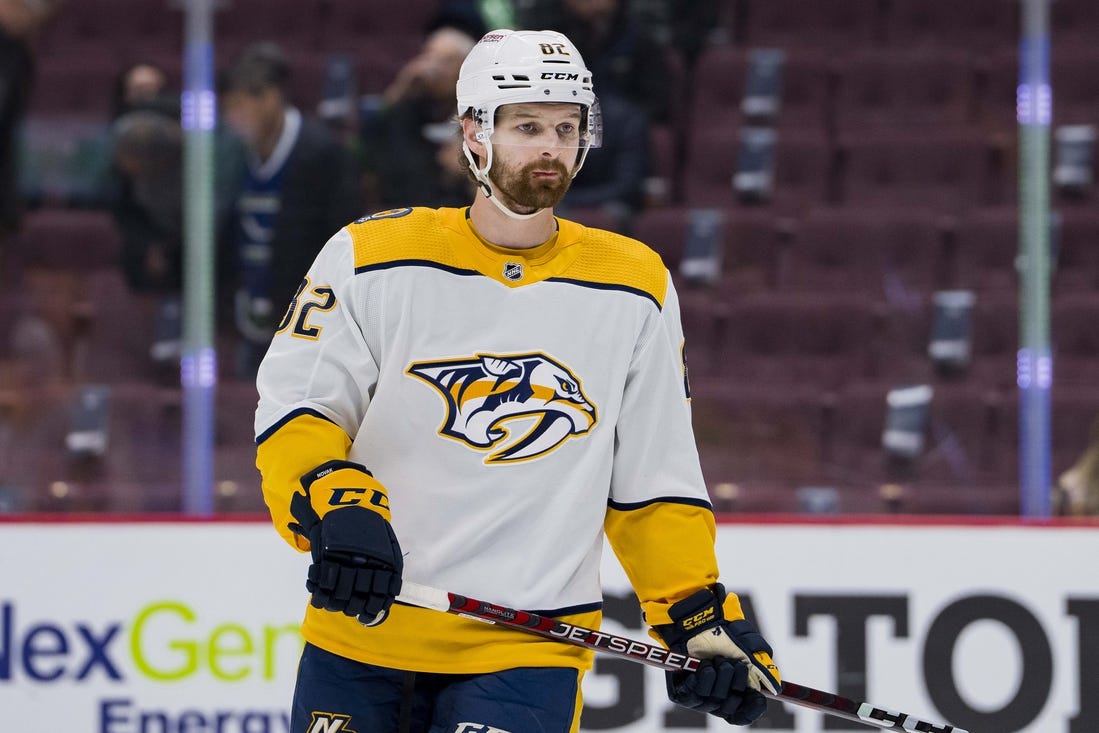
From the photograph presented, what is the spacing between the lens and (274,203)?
3.98 m

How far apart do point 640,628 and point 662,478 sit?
1.33m

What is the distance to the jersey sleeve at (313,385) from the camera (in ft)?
6.76

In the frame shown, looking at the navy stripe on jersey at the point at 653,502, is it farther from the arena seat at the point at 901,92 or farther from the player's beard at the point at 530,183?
the arena seat at the point at 901,92

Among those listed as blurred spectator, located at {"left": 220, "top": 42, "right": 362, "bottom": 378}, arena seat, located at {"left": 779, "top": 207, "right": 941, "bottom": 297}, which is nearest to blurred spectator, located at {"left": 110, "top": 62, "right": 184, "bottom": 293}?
blurred spectator, located at {"left": 220, "top": 42, "right": 362, "bottom": 378}

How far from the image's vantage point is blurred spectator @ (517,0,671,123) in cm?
430

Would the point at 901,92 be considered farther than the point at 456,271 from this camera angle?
Yes

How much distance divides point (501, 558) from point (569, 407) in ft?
0.70

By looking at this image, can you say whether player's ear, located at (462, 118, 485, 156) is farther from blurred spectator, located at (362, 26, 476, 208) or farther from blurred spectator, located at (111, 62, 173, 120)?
blurred spectator, located at (111, 62, 173, 120)

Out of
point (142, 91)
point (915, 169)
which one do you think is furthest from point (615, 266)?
point (915, 169)

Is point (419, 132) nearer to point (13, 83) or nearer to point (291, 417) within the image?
point (13, 83)

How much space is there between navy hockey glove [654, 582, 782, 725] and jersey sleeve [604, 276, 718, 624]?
26 millimetres

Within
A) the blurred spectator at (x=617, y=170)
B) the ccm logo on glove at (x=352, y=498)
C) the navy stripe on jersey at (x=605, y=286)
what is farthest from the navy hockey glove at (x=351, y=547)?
the blurred spectator at (x=617, y=170)

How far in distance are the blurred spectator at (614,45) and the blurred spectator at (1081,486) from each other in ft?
5.26

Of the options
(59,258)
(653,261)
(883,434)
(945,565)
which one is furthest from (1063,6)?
(59,258)
